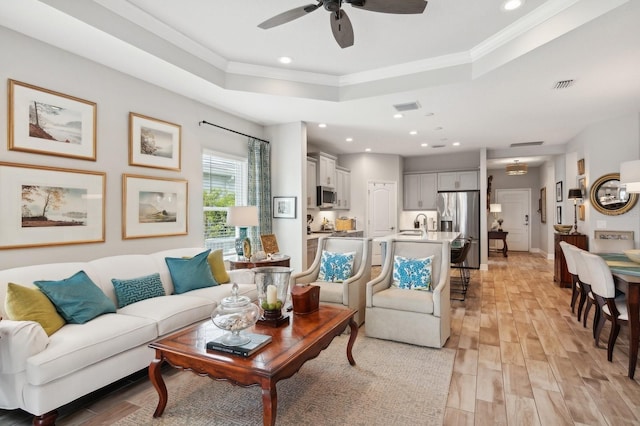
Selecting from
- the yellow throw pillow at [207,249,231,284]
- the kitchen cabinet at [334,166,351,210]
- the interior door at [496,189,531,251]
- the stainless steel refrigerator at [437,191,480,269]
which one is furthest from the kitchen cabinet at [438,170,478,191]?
the yellow throw pillow at [207,249,231,284]

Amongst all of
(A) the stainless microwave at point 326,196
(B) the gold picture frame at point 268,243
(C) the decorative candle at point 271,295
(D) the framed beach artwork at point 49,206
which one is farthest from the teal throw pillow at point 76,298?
(A) the stainless microwave at point 326,196

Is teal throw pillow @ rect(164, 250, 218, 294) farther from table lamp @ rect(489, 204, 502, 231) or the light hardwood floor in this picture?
table lamp @ rect(489, 204, 502, 231)

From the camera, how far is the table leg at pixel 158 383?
2.18m

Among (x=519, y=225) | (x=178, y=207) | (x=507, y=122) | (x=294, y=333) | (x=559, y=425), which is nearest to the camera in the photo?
(x=559, y=425)

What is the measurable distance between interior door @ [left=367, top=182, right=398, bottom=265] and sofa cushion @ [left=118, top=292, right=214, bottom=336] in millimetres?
5604

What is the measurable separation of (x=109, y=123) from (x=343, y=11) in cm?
264

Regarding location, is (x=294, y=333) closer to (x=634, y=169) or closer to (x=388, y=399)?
(x=388, y=399)

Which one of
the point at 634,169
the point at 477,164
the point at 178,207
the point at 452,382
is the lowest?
the point at 452,382

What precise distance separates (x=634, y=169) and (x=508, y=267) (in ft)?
15.0

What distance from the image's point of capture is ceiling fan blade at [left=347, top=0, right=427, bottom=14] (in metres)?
2.23

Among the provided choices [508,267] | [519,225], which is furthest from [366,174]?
[519,225]

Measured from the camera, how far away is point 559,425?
212 cm

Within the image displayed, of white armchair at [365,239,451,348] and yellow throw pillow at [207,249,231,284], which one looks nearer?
white armchair at [365,239,451,348]

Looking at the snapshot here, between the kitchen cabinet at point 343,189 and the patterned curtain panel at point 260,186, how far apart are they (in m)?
2.37
